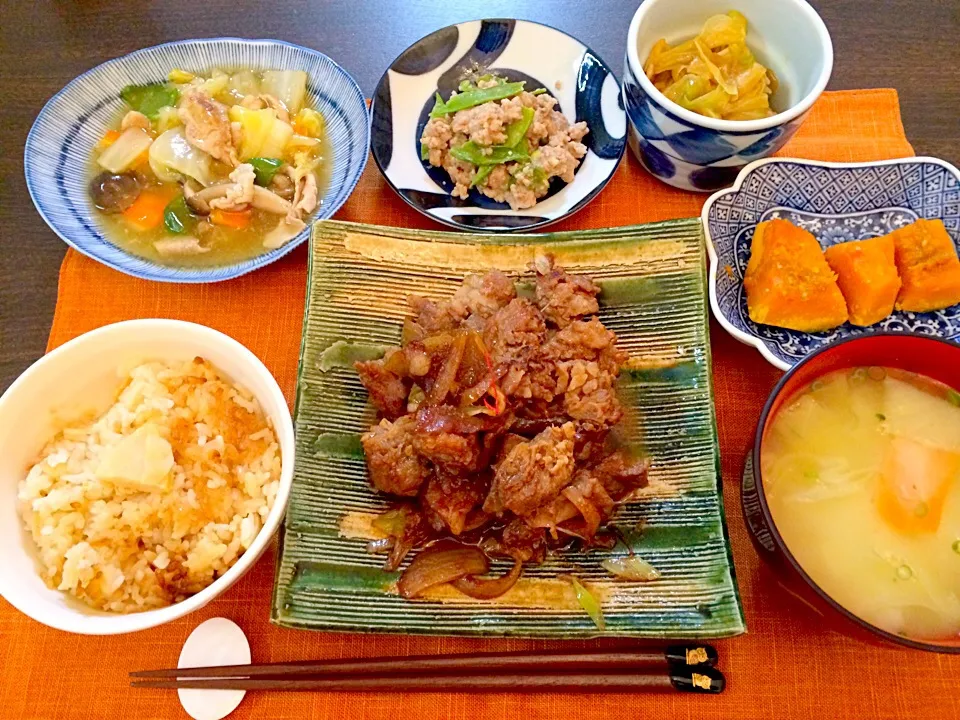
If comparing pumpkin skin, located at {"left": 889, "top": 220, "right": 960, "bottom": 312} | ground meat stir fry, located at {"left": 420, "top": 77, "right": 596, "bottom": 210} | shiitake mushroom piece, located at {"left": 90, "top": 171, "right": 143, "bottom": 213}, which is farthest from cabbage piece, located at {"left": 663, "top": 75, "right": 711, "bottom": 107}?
shiitake mushroom piece, located at {"left": 90, "top": 171, "right": 143, "bottom": 213}

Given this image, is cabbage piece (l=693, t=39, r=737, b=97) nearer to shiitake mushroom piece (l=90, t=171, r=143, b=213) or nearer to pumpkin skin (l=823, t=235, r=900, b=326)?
pumpkin skin (l=823, t=235, r=900, b=326)

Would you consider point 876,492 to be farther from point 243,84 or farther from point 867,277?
point 243,84

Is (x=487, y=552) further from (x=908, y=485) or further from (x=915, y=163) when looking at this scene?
(x=915, y=163)

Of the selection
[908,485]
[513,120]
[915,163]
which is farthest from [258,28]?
[908,485]

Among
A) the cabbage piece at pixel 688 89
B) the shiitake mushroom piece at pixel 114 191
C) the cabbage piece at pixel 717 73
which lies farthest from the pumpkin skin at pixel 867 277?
the shiitake mushroom piece at pixel 114 191

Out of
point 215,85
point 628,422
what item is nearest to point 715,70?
point 628,422
